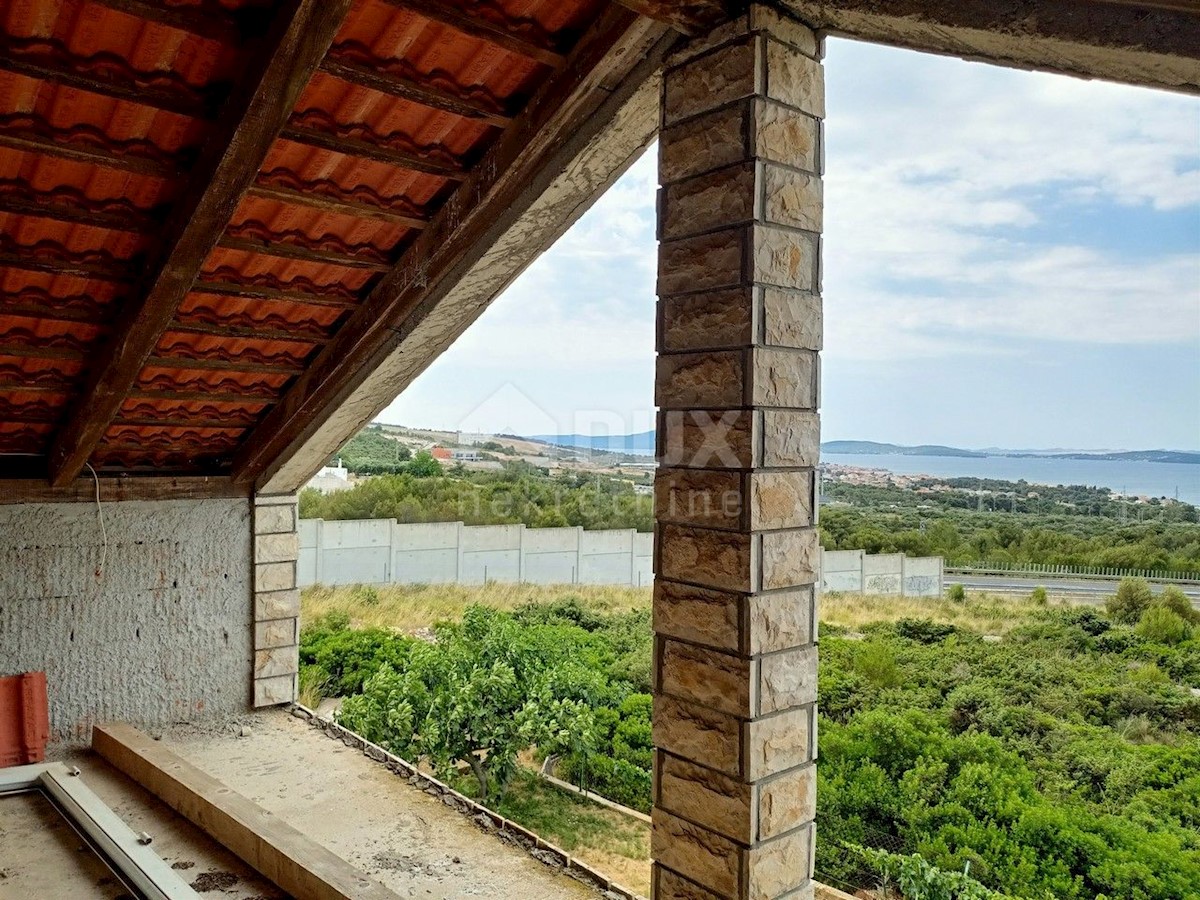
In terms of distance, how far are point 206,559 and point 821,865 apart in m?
4.24

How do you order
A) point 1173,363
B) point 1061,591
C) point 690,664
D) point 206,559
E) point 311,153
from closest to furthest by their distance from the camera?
point 690,664
point 311,153
point 206,559
point 1173,363
point 1061,591

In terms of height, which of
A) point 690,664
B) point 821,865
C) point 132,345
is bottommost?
point 821,865

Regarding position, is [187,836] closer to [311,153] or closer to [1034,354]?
[311,153]

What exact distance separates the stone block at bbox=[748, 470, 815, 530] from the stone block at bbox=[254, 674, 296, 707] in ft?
15.0

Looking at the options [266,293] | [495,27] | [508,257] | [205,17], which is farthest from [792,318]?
[266,293]

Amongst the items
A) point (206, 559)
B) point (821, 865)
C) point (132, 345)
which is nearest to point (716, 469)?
point (132, 345)

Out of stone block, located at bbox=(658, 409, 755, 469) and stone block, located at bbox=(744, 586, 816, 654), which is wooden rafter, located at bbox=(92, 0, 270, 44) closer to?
stone block, located at bbox=(658, 409, 755, 469)

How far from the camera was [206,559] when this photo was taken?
5.14 meters

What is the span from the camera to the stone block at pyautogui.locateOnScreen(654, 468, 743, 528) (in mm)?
1972

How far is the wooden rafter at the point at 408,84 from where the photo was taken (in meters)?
2.31

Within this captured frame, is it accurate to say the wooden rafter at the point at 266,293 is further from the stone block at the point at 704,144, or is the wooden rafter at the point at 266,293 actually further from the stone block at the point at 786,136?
the stone block at the point at 786,136

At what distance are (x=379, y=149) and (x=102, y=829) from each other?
3.00 m

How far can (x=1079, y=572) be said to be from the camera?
19.4ft

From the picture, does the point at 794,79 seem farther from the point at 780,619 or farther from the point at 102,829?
the point at 102,829
